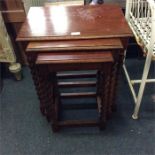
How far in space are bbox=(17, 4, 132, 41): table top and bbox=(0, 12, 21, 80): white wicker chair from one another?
0.32m

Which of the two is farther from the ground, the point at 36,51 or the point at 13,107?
the point at 36,51

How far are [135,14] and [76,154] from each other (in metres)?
0.83

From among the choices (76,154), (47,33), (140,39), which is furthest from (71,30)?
(76,154)

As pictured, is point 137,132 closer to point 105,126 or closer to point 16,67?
point 105,126

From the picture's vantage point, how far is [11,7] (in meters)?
1.48

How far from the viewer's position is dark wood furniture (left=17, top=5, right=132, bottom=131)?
893 mm

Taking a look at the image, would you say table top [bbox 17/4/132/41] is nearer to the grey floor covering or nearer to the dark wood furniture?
the dark wood furniture

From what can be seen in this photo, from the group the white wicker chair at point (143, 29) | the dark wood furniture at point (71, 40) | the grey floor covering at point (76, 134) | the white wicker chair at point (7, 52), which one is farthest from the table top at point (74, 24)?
the grey floor covering at point (76, 134)

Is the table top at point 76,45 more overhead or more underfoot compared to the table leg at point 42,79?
more overhead

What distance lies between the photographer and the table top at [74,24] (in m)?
0.94

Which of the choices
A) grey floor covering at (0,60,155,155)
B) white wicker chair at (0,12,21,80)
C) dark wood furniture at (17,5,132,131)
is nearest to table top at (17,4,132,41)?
dark wood furniture at (17,5,132,131)

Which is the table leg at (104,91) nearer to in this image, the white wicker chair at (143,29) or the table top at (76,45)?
the table top at (76,45)

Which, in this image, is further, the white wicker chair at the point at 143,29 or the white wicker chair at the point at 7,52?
the white wicker chair at the point at 7,52

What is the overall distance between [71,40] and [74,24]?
0.13 meters
